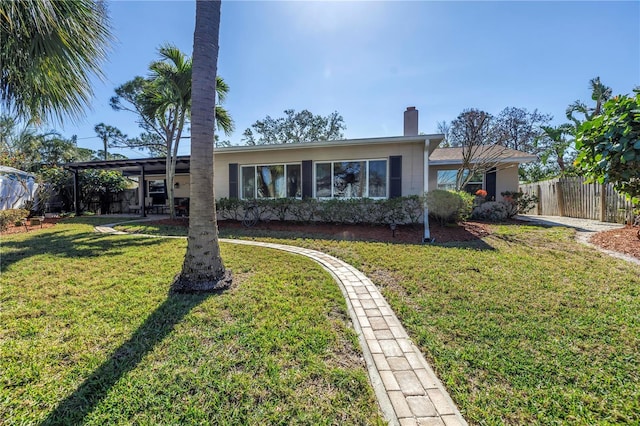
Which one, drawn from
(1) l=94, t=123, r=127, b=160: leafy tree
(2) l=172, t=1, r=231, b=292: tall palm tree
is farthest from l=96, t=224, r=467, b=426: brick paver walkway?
(1) l=94, t=123, r=127, b=160: leafy tree

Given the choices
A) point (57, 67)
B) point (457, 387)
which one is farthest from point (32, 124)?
point (457, 387)

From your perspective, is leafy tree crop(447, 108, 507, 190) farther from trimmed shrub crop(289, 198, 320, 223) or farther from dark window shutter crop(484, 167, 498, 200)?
trimmed shrub crop(289, 198, 320, 223)

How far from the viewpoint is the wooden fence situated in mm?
9430

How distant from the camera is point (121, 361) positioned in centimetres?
230

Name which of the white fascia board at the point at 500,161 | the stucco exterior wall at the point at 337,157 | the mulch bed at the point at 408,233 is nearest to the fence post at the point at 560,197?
the white fascia board at the point at 500,161

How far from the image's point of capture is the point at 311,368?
7.27 ft

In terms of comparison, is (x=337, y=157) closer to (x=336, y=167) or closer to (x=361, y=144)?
(x=336, y=167)

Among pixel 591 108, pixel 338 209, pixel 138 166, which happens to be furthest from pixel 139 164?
pixel 591 108

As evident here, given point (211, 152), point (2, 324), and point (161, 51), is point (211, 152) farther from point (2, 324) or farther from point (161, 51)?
point (161, 51)

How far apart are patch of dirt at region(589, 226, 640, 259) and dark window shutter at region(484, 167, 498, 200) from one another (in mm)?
5322

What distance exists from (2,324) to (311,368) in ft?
11.4

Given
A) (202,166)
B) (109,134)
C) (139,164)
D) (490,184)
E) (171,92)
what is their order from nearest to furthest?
(202,166) < (171,92) < (490,184) < (139,164) < (109,134)

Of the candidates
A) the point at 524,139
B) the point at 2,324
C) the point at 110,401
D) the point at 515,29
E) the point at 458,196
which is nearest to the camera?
the point at 110,401

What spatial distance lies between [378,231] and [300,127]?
25898 millimetres
